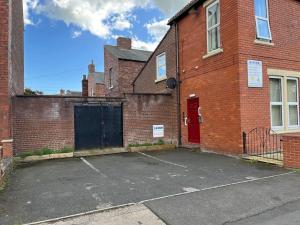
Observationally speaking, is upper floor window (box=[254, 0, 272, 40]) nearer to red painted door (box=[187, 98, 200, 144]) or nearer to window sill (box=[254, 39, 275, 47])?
window sill (box=[254, 39, 275, 47])

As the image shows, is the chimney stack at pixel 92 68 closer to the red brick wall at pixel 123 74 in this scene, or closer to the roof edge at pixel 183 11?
the red brick wall at pixel 123 74

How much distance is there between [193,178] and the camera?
22.4 feet

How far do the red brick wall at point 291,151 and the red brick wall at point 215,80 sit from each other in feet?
6.03

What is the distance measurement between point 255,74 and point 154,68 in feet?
25.8

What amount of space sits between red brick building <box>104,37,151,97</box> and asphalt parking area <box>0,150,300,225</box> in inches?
514

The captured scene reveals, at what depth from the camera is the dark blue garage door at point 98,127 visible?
37.7ft

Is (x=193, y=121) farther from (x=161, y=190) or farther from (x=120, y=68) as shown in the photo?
(x=120, y=68)

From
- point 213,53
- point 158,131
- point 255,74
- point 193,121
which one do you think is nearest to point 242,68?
point 255,74

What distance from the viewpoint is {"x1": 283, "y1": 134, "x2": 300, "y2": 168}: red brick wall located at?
7.45m

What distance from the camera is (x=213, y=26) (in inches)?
434

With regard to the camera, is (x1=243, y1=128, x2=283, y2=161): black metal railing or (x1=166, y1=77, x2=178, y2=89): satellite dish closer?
(x1=243, y1=128, x2=283, y2=161): black metal railing

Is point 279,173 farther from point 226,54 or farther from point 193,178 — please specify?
point 226,54

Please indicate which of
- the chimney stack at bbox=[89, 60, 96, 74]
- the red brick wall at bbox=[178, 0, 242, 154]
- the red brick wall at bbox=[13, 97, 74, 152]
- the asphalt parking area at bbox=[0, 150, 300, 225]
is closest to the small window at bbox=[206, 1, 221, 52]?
the red brick wall at bbox=[178, 0, 242, 154]

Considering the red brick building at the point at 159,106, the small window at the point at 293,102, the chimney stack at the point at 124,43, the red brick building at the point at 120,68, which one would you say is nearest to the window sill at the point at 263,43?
the small window at the point at 293,102
